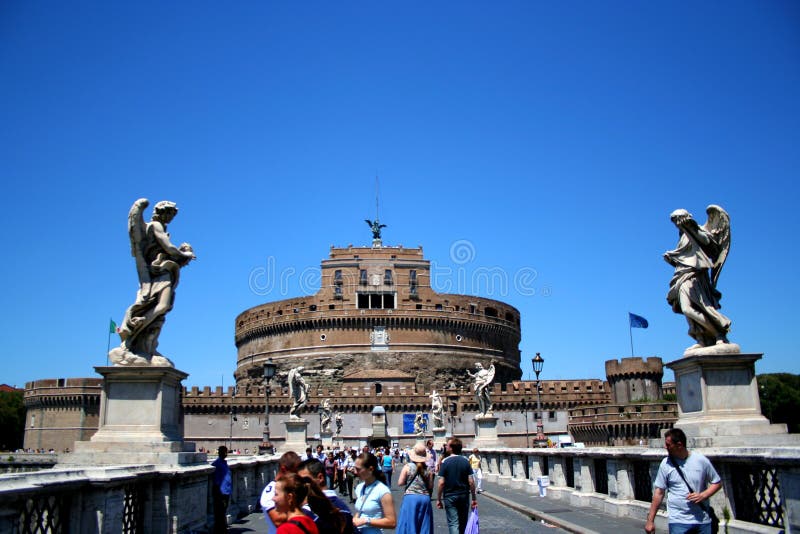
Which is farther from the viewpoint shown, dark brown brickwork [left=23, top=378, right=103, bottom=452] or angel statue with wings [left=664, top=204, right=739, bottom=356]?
dark brown brickwork [left=23, top=378, right=103, bottom=452]

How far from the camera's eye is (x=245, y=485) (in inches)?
490

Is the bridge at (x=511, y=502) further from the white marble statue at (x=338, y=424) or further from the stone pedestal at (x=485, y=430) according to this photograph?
the white marble statue at (x=338, y=424)

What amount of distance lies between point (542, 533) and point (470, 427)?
50459mm

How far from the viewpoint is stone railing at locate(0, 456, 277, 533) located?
445 cm

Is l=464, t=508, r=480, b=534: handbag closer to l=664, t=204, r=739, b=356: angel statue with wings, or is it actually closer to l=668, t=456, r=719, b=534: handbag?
l=668, t=456, r=719, b=534: handbag

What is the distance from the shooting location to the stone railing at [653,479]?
554cm

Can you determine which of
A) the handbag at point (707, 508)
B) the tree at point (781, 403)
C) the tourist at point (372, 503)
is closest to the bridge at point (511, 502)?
the handbag at point (707, 508)

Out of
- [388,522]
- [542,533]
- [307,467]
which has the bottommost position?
[542,533]

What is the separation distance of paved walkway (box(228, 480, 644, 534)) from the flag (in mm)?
44438

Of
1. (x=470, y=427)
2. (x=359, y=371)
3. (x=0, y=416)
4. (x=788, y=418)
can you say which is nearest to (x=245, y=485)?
(x=470, y=427)

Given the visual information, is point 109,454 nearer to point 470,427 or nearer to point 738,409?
point 738,409

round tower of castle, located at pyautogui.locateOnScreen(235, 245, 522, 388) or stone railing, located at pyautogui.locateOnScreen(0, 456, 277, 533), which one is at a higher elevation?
round tower of castle, located at pyautogui.locateOnScreen(235, 245, 522, 388)

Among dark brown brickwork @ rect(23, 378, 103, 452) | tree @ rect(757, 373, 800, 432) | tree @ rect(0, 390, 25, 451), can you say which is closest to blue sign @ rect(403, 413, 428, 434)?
dark brown brickwork @ rect(23, 378, 103, 452)

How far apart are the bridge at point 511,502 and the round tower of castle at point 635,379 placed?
151 feet
